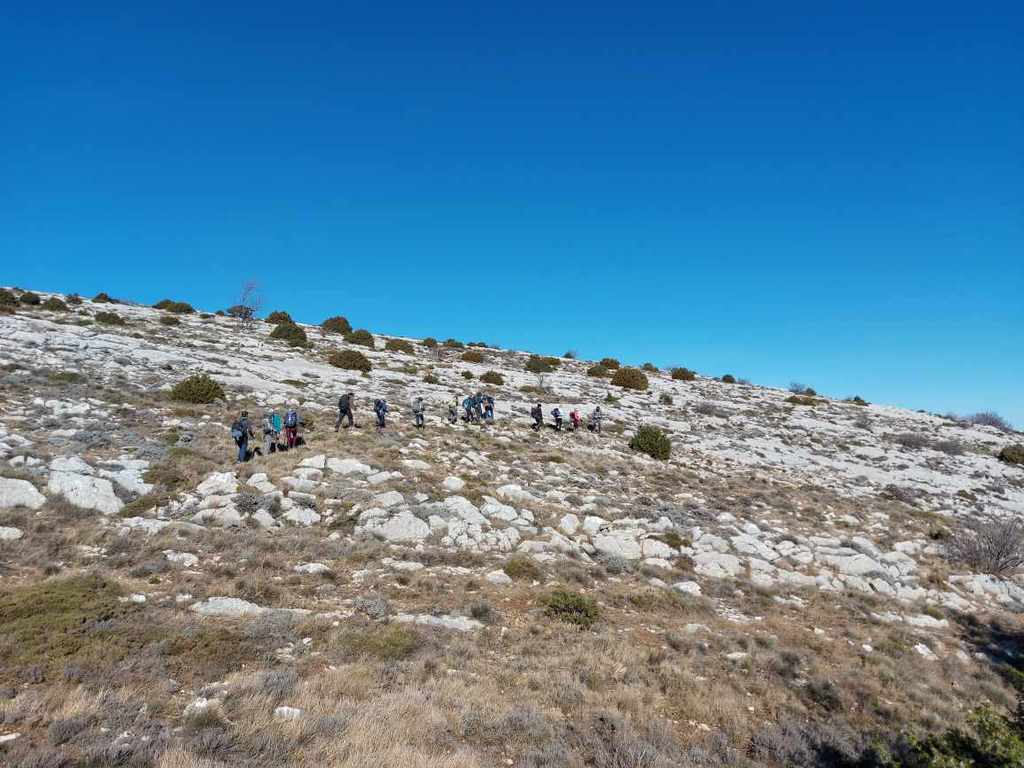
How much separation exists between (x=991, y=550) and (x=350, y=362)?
3107cm

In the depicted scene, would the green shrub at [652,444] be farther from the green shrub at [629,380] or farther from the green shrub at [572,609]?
the green shrub at [629,380]

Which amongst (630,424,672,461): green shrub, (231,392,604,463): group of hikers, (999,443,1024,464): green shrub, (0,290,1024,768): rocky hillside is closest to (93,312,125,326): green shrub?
(0,290,1024,768): rocky hillside

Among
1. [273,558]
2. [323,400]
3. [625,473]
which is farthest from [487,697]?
[323,400]

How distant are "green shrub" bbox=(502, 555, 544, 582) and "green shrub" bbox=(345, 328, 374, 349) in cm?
3656

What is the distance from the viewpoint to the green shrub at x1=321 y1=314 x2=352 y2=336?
51.0 m

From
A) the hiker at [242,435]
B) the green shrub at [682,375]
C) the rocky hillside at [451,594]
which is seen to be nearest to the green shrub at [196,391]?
the rocky hillside at [451,594]

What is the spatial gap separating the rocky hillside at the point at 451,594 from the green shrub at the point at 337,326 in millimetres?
26734

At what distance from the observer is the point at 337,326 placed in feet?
169

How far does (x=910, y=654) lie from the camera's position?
10.0m

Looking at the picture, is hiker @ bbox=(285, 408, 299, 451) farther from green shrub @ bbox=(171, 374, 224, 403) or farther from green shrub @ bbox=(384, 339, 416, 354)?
green shrub @ bbox=(384, 339, 416, 354)

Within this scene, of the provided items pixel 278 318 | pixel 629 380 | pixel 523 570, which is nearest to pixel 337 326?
pixel 278 318

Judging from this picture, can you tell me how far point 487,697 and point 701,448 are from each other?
20668mm

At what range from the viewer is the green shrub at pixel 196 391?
20438 millimetres

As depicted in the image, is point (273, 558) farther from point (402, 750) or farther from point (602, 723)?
point (602, 723)
